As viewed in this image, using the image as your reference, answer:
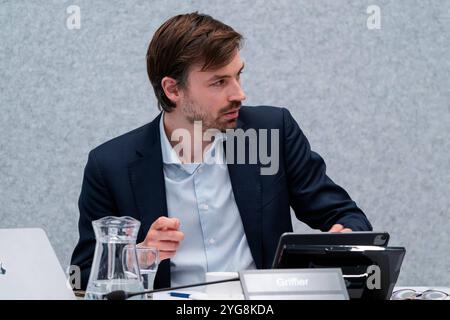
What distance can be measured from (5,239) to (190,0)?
5.43 ft

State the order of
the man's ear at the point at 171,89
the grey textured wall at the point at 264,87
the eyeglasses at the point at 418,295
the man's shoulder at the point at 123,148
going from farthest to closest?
the grey textured wall at the point at 264,87, the man's ear at the point at 171,89, the man's shoulder at the point at 123,148, the eyeglasses at the point at 418,295

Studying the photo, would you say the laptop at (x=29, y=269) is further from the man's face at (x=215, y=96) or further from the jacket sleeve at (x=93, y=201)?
the man's face at (x=215, y=96)

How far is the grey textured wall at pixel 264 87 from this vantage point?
2703 mm

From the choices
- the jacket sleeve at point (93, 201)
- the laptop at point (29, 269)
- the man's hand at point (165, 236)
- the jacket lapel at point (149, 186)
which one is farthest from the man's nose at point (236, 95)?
the laptop at point (29, 269)

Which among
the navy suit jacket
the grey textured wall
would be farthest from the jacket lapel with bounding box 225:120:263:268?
the grey textured wall

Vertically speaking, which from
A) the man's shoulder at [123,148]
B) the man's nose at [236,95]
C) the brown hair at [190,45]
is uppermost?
the brown hair at [190,45]

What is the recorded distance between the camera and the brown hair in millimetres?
1944

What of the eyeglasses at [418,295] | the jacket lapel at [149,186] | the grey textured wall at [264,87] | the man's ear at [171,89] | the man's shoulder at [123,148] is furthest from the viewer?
the grey textured wall at [264,87]

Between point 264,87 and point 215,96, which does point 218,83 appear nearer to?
point 215,96

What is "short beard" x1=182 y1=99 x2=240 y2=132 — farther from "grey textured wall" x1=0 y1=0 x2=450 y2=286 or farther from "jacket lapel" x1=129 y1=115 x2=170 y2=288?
"grey textured wall" x1=0 y1=0 x2=450 y2=286

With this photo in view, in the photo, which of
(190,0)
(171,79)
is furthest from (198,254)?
(190,0)

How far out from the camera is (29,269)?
A: 1.20m

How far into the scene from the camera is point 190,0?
8.89 ft
